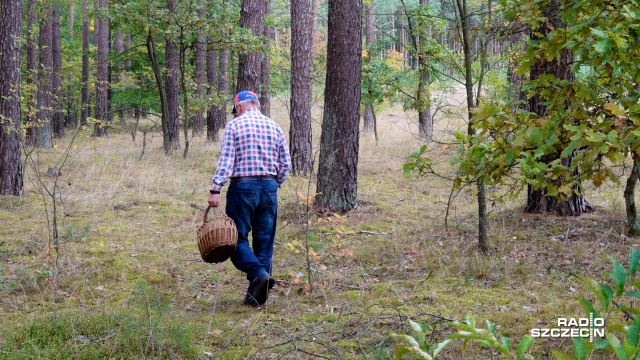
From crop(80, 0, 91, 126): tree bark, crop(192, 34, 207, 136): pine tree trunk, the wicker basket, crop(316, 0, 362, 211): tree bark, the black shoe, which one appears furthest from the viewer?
crop(80, 0, 91, 126): tree bark

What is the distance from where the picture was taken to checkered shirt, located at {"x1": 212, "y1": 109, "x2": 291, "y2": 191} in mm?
5637

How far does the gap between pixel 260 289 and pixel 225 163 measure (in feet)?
3.93

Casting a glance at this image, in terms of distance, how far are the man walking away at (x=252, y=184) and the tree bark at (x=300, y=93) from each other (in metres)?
6.97

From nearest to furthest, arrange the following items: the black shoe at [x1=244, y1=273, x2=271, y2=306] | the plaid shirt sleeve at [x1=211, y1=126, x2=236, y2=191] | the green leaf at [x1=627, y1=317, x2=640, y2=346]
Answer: the green leaf at [x1=627, y1=317, x2=640, y2=346] → the black shoe at [x1=244, y1=273, x2=271, y2=306] → the plaid shirt sleeve at [x1=211, y1=126, x2=236, y2=191]

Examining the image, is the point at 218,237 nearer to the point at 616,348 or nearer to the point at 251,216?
the point at 251,216

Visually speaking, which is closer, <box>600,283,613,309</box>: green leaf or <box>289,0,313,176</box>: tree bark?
<box>600,283,613,309</box>: green leaf

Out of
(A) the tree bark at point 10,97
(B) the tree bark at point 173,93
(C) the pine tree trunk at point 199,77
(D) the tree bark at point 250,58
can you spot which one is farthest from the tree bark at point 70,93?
(A) the tree bark at point 10,97

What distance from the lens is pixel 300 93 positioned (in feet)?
42.9

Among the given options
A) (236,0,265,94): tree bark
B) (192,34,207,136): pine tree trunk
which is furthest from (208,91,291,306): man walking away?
(192,34,207,136): pine tree trunk

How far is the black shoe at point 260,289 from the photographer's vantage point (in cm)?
545

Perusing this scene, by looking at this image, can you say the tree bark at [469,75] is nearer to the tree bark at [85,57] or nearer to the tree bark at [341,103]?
the tree bark at [341,103]

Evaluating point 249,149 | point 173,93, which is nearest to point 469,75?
point 249,149

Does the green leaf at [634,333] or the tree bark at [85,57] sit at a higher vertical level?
the tree bark at [85,57]

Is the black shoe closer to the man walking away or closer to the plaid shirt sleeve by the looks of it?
the man walking away
